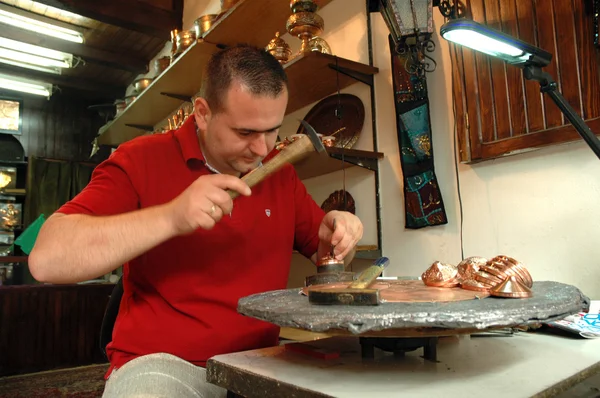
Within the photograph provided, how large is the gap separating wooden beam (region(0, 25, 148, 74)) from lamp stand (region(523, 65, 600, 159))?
5.23m

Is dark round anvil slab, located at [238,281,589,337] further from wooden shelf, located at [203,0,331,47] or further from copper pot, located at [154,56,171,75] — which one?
copper pot, located at [154,56,171,75]

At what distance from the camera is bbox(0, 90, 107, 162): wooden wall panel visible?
7.01 metres

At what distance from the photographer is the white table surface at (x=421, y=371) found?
26.5 inches

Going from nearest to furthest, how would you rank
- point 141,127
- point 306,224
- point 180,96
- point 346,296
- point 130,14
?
point 346,296 → point 306,224 → point 180,96 → point 130,14 → point 141,127

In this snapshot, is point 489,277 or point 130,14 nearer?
point 489,277

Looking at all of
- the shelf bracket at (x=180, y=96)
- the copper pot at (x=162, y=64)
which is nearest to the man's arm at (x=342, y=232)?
the copper pot at (x=162, y=64)

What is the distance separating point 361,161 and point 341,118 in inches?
16.4

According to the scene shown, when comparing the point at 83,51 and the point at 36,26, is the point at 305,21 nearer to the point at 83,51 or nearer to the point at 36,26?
the point at 36,26

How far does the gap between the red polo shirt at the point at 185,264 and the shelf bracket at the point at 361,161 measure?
576mm

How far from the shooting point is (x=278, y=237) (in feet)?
4.88

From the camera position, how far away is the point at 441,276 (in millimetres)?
999

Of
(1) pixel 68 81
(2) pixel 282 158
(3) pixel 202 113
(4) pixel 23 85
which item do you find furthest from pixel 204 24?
(4) pixel 23 85

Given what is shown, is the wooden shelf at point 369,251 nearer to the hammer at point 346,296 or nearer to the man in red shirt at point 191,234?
the man in red shirt at point 191,234

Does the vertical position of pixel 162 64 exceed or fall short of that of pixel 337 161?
it exceeds it
